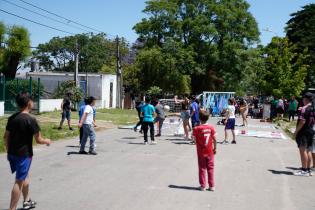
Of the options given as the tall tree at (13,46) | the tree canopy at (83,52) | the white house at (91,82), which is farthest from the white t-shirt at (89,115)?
the tree canopy at (83,52)

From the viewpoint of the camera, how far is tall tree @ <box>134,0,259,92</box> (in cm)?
5356

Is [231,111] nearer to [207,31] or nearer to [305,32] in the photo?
[207,31]

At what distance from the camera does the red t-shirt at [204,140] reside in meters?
8.71

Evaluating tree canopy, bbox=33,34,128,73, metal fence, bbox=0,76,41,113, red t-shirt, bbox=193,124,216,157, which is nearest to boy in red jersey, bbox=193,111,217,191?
red t-shirt, bbox=193,124,216,157

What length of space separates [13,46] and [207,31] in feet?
72.3

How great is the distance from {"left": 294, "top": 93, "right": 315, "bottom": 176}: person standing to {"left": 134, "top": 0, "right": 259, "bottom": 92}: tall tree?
42.5 meters

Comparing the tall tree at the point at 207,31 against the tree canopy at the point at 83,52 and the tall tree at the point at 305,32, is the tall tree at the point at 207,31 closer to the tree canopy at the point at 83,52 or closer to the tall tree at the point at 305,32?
the tall tree at the point at 305,32

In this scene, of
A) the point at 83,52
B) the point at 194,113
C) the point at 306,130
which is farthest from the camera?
the point at 83,52

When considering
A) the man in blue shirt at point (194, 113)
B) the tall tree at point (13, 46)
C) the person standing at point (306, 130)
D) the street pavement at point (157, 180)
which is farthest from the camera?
the tall tree at point (13, 46)

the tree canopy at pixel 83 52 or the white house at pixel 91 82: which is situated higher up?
the tree canopy at pixel 83 52

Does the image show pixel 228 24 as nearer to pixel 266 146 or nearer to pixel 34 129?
pixel 266 146

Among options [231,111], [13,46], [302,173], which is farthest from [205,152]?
[13,46]

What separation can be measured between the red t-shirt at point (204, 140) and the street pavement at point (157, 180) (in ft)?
2.29

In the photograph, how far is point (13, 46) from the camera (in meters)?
38.4
